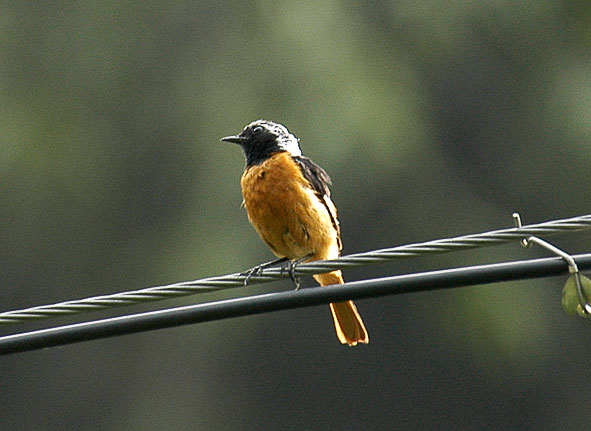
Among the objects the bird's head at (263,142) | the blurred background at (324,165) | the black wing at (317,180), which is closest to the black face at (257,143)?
the bird's head at (263,142)

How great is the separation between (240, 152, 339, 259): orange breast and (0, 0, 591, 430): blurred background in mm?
6092

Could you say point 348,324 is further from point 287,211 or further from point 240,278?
point 240,278

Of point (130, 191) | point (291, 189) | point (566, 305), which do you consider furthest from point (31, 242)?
point (566, 305)

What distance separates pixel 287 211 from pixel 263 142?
731 mm

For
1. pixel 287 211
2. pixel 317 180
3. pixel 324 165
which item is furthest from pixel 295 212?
pixel 324 165

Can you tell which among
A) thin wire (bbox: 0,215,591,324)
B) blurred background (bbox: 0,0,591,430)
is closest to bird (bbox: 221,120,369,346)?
thin wire (bbox: 0,215,591,324)

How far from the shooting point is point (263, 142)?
653 centimetres

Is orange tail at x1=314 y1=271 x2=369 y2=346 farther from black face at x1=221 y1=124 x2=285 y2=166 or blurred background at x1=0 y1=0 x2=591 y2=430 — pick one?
blurred background at x1=0 y1=0 x2=591 y2=430

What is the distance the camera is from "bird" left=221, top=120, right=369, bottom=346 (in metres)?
5.96

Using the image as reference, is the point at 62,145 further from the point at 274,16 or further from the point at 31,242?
the point at 274,16

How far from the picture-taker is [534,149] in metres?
14.8

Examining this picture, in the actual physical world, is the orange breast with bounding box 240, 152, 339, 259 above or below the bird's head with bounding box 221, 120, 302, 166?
below

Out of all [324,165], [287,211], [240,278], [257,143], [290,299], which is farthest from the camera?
[324,165]

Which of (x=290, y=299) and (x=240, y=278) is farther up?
(x=240, y=278)
